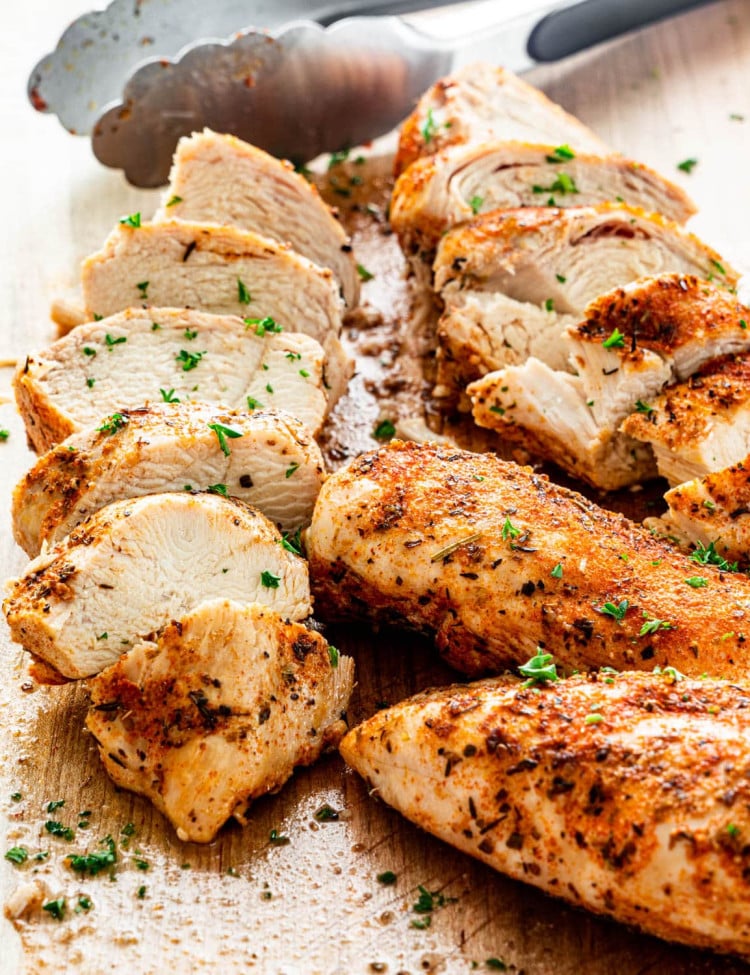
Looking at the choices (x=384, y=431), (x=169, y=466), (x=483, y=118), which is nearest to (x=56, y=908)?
(x=169, y=466)

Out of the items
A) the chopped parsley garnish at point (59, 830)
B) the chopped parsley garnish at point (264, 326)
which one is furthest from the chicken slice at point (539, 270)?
the chopped parsley garnish at point (59, 830)

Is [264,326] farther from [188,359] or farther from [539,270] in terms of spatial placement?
[539,270]

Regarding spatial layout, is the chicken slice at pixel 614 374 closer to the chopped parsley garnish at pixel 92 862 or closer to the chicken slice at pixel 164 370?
the chicken slice at pixel 164 370

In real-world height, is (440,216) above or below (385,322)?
above

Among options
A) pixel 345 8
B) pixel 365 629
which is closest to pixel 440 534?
pixel 365 629

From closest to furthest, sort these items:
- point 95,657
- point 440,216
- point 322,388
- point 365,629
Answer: point 95,657, point 365,629, point 322,388, point 440,216

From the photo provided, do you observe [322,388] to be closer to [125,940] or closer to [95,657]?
[95,657]
